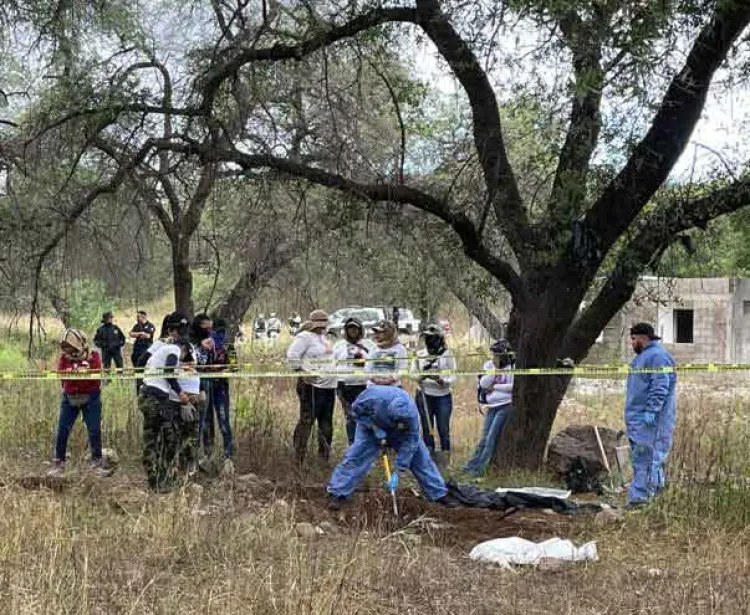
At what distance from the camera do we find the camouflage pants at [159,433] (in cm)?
825

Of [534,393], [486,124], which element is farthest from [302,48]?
[534,393]

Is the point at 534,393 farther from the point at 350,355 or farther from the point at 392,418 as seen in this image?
the point at 392,418

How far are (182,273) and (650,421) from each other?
25.2 feet

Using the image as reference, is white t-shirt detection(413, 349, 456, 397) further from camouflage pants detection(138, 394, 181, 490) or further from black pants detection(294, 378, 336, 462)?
camouflage pants detection(138, 394, 181, 490)

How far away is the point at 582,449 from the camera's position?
9.66 meters

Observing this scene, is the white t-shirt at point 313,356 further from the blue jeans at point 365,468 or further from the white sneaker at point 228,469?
the blue jeans at point 365,468

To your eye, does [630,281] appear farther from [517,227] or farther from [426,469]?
[426,469]

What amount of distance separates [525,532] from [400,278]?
11144mm

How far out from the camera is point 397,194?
9727mm

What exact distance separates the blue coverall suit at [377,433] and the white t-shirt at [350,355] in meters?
1.76

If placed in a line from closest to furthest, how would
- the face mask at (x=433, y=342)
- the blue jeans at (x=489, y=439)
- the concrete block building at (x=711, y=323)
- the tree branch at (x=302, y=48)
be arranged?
the tree branch at (x=302, y=48), the blue jeans at (x=489, y=439), the face mask at (x=433, y=342), the concrete block building at (x=711, y=323)

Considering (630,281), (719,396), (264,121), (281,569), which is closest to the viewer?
(281,569)

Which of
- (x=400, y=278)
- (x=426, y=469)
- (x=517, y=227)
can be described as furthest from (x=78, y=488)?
(x=400, y=278)

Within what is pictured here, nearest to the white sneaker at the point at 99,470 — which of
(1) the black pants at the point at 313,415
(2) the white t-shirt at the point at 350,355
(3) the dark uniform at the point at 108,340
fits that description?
(1) the black pants at the point at 313,415
